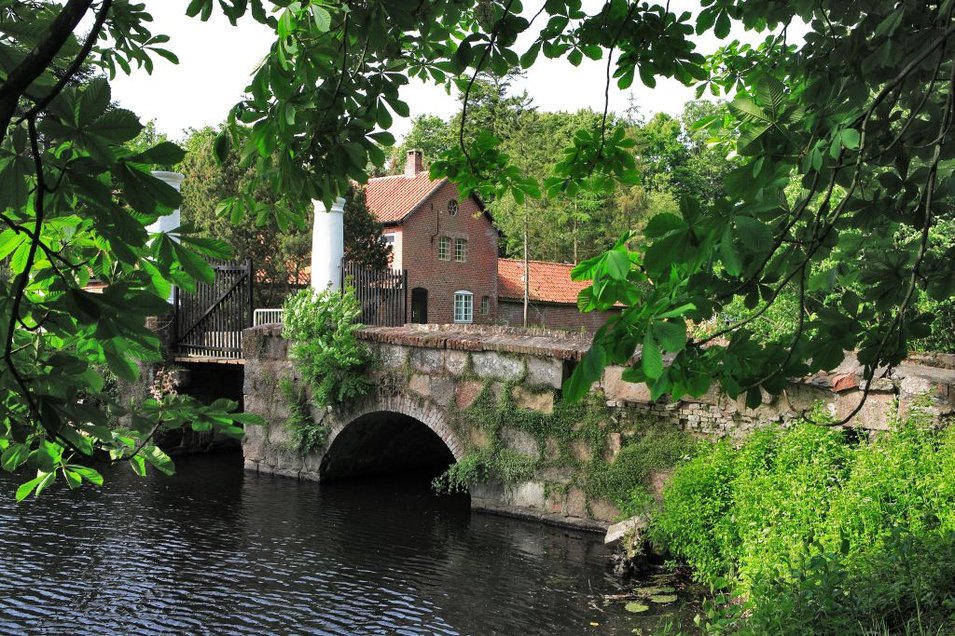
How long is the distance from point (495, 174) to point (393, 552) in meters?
5.10

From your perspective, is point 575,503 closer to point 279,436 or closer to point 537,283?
→ point 279,436

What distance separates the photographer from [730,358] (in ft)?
7.33

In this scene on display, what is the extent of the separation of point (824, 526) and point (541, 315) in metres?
25.5

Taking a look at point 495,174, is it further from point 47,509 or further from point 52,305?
point 47,509

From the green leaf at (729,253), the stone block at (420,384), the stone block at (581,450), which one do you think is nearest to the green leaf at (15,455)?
the green leaf at (729,253)

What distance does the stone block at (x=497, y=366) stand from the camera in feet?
30.0

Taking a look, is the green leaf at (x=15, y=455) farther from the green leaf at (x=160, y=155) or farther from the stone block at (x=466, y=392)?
the stone block at (x=466, y=392)

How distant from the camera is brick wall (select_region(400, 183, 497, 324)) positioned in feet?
89.9

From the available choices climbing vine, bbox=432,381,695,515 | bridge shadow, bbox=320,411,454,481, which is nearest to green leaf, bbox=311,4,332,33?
climbing vine, bbox=432,381,695,515

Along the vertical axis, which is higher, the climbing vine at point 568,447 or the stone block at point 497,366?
the stone block at point 497,366

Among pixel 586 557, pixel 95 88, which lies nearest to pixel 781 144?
pixel 95 88

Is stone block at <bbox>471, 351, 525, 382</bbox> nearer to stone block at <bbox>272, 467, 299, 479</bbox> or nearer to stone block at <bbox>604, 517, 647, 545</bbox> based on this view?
stone block at <bbox>604, 517, 647, 545</bbox>

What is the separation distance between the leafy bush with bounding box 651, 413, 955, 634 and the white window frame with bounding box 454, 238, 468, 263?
2172 cm

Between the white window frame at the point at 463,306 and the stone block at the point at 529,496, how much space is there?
19439mm
